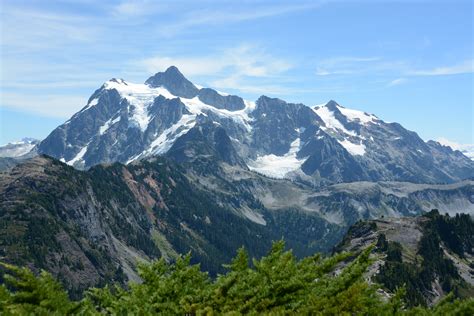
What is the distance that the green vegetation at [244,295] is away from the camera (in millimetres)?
21531

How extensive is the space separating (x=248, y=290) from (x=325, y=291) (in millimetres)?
3602

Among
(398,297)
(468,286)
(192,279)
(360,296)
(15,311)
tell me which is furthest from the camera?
(468,286)

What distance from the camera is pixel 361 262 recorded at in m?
25.4

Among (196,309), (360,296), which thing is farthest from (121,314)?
(360,296)

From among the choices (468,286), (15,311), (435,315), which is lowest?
(468,286)

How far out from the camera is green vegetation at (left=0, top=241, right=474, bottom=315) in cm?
2153

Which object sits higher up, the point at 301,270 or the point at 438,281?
the point at 301,270

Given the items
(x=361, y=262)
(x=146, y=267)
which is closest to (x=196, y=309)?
(x=146, y=267)

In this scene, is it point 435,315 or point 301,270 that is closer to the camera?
point 435,315

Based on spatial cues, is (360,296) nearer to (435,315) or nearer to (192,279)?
(435,315)

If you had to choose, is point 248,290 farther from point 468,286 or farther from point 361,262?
point 468,286

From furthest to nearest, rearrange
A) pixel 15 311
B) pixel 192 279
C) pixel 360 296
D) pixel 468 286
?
pixel 468 286 → pixel 192 279 → pixel 360 296 → pixel 15 311

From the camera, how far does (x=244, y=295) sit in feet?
74.3

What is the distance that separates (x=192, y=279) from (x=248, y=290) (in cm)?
481
